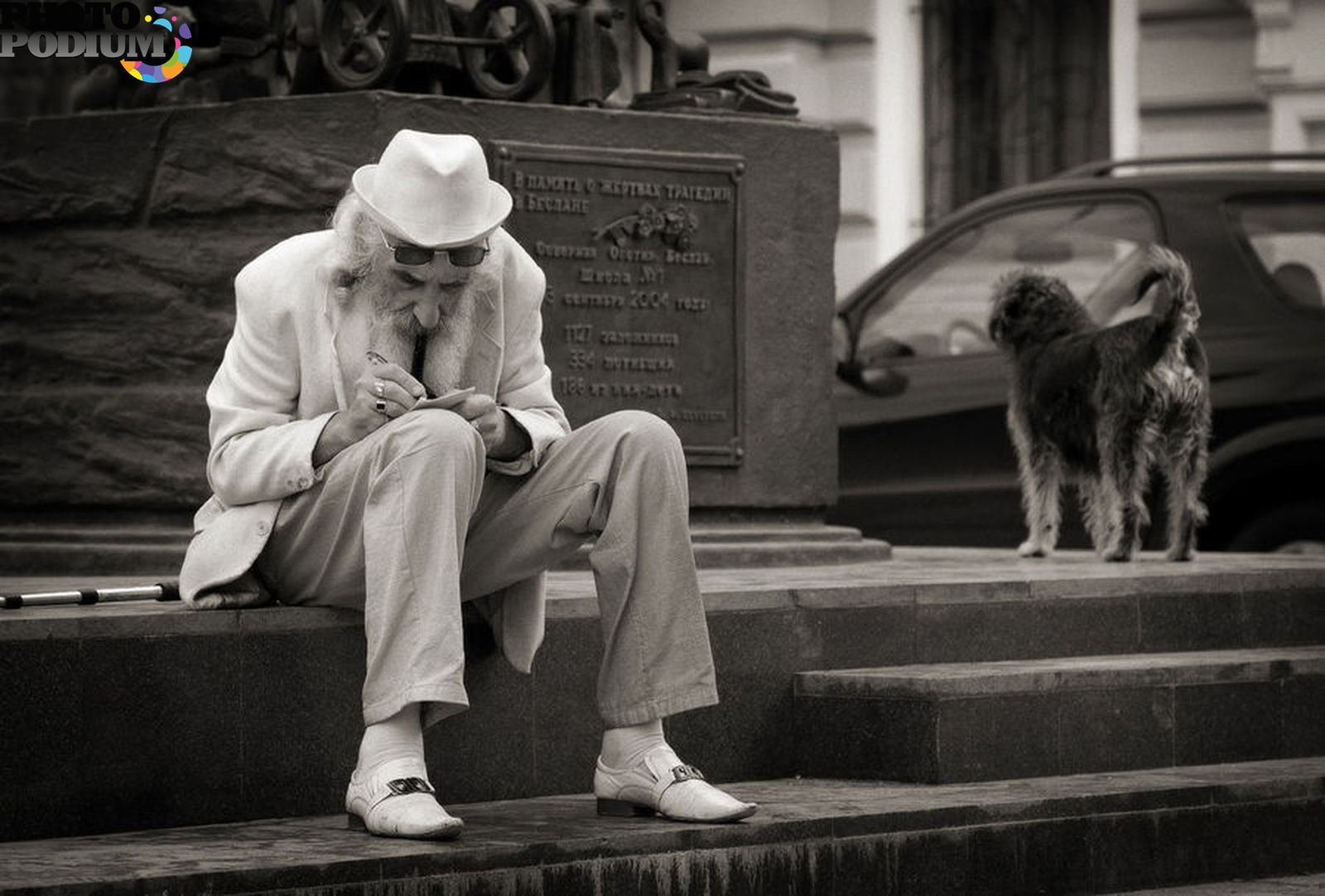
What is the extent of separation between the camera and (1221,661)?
7.45 m

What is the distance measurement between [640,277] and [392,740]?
279 cm

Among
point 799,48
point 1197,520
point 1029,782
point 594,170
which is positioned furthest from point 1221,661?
point 799,48

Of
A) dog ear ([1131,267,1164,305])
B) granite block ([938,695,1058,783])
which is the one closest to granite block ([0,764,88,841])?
granite block ([938,695,1058,783])

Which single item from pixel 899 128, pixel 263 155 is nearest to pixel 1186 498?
pixel 263 155

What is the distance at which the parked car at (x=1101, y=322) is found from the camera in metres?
10.0

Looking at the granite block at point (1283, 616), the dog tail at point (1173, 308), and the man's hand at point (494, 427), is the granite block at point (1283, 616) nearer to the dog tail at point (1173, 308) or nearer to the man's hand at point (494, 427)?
the dog tail at point (1173, 308)

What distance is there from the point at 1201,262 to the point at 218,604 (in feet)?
16.8

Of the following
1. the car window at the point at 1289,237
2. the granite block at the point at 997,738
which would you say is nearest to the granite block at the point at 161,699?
the granite block at the point at 997,738

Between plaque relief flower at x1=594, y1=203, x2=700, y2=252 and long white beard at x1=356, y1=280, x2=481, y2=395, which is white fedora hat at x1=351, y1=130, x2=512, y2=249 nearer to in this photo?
long white beard at x1=356, y1=280, x2=481, y2=395

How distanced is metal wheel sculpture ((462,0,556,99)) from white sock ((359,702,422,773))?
112 inches

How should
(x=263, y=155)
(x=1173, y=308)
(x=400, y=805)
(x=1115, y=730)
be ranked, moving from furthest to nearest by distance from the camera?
(x=1173, y=308) < (x=263, y=155) < (x=1115, y=730) < (x=400, y=805)

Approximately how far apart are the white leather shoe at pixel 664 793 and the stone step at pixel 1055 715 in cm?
76

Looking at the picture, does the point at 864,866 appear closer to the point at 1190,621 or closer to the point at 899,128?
the point at 1190,621

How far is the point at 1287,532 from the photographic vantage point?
401 inches
